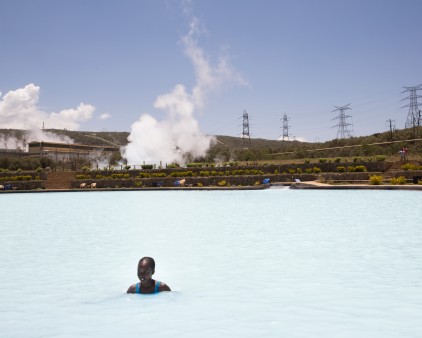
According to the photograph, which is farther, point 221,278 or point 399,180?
point 399,180

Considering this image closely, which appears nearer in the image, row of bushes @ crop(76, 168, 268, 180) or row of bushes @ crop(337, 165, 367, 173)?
row of bushes @ crop(337, 165, 367, 173)

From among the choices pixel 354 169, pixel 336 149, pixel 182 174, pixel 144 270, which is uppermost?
pixel 336 149

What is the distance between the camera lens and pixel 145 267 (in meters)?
6.26

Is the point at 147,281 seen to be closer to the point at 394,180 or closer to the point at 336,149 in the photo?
the point at 394,180

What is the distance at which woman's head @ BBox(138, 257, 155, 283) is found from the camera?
6.21m

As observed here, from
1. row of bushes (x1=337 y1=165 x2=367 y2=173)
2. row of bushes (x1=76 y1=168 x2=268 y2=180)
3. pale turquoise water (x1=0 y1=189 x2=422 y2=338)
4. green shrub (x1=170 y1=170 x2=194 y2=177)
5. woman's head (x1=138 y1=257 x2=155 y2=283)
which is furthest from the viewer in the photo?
green shrub (x1=170 y1=170 x2=194 y2=177)

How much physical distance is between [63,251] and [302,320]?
6.86 meters

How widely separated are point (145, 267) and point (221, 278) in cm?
207

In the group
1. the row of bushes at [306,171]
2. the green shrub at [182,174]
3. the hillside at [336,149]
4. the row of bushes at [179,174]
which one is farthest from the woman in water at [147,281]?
the hillside at [336,149]

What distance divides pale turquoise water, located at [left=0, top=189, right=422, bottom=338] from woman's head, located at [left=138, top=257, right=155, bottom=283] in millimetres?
415

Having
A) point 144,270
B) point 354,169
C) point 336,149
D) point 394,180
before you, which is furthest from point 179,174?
point 144,270

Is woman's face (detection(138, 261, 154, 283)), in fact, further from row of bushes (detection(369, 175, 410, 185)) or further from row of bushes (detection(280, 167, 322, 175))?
row of bushes (detection(280, 167, 322, 175))

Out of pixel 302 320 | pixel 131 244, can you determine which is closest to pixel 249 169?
pixel 131 244

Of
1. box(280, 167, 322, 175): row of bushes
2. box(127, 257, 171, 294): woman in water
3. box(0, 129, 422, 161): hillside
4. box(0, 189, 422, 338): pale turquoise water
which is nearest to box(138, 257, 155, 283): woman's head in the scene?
box(127, 257, 171, 294): woman in water
